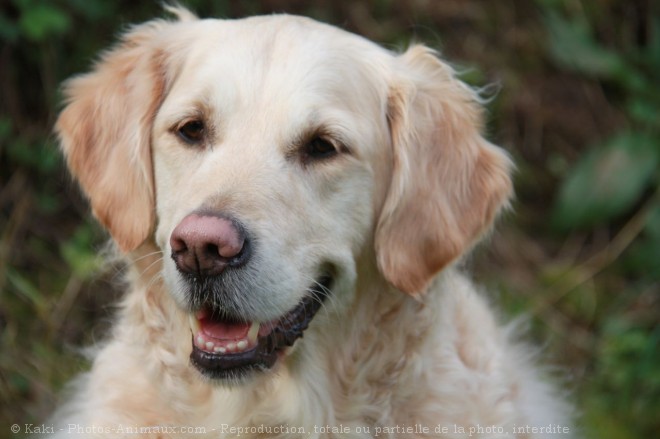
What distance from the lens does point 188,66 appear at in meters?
3.56

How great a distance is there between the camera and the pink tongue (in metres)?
3.31

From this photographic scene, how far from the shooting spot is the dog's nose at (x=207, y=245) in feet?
9.68

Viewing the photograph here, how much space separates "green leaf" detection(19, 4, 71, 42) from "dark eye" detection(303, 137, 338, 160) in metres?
2.55

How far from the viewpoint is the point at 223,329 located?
3.34 metres

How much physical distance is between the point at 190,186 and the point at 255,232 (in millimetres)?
309

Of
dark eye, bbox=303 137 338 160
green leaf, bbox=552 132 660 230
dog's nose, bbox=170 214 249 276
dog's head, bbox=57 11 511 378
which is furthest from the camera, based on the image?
green leaf, bbox=552 132 660 230

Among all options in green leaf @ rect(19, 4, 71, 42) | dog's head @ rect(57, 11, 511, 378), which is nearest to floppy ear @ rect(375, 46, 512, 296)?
dog's head @ rect(57, 11, 511, 378)

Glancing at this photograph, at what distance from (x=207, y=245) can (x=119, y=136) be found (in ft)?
2.78

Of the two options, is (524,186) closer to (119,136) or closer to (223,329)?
(119,136)

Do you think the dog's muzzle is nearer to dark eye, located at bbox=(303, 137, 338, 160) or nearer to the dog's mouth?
the dog's mouth

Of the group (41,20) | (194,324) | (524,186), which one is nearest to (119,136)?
(194,324)

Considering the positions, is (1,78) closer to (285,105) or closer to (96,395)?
(96,395)

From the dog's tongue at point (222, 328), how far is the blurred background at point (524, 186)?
1.77 metres

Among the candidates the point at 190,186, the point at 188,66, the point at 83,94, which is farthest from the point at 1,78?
the point at 190,186
